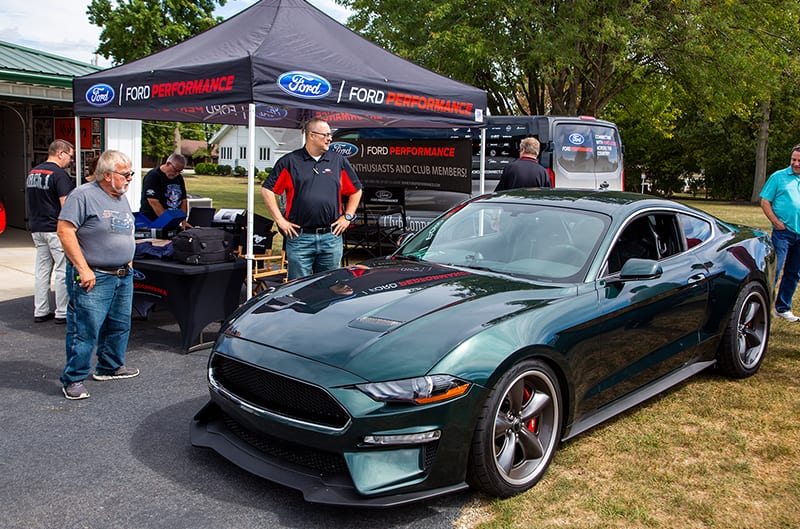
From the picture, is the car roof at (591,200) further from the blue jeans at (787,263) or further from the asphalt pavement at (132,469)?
the blue jeans at (787,263)

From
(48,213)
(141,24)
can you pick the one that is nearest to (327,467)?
(48,213)

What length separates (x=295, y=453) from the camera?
3.33 metres

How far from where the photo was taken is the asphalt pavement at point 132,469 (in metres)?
3.29

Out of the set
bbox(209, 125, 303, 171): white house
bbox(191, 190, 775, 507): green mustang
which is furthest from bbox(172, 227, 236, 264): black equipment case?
bbox(209, 125, 303, 171): white house

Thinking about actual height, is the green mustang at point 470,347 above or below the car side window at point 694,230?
below

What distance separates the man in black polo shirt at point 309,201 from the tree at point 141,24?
119ft

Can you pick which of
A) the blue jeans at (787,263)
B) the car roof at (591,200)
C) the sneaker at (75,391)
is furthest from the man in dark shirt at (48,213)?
the blue jeans at (787,263)

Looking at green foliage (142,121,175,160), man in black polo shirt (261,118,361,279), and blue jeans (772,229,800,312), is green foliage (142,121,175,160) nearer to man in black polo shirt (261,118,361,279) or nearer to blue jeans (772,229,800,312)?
man in black polo shirt (261,118,361,279)

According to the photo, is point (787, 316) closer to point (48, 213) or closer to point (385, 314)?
point (385, 314)

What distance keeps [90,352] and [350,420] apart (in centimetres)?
268

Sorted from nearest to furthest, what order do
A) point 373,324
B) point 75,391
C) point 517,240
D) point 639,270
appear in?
point 373,324 < point 639,270 < point 517,240 < point 75,391

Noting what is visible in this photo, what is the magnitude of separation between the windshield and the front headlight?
4.14ft

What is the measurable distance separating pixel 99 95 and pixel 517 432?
6025mm

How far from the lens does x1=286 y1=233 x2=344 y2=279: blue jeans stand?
20.2 feet
